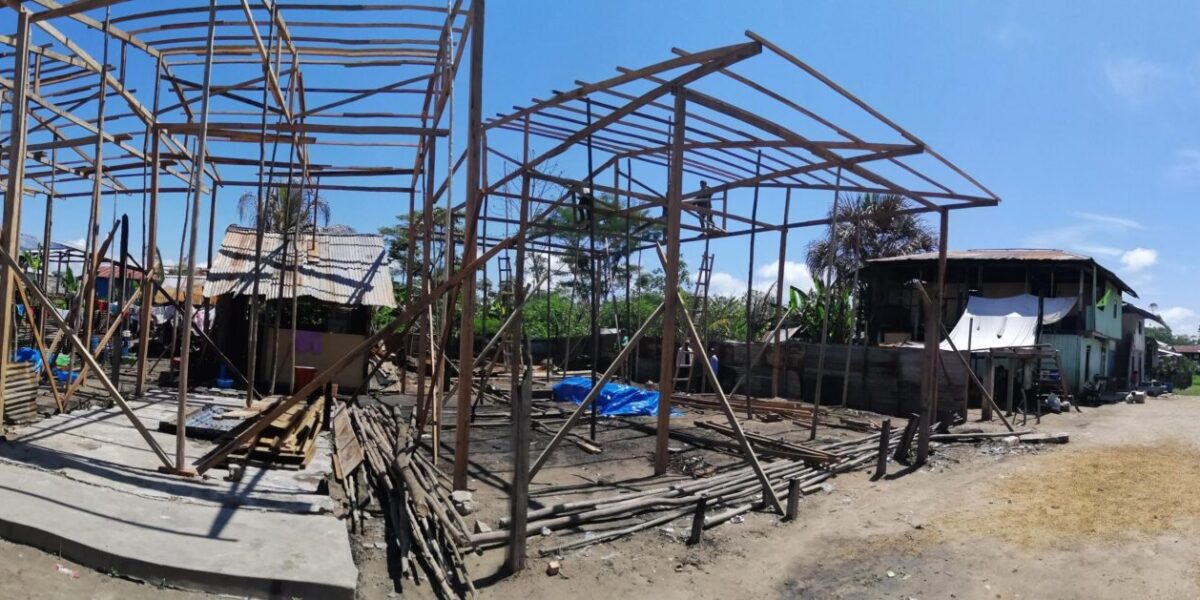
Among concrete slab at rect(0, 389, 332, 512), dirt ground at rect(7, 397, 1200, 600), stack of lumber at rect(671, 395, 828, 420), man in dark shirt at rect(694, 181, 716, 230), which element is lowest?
dirt ground at rect(7, 397, 1200, 600)

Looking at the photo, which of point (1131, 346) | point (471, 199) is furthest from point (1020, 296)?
point (471, 199)

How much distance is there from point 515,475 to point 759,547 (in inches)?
89.5

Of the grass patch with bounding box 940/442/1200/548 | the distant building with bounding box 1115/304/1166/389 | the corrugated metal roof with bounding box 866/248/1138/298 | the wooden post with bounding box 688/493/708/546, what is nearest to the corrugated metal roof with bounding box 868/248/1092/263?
the corrugated metal roof with bounding box 866/248/1138/298

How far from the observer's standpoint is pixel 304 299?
595 inches

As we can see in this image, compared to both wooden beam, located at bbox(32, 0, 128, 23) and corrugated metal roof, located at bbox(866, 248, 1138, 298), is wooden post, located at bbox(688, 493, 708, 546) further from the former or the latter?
corrugated metal roof, located at bbox(866, 248, 1138, 298)

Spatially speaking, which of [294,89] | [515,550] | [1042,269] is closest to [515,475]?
[515,550]

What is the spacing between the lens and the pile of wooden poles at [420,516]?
16.9 feet

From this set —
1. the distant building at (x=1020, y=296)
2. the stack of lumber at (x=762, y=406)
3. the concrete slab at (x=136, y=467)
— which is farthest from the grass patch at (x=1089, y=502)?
the distant building at (x=1020, y=296)

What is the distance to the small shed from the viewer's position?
14.2 metres

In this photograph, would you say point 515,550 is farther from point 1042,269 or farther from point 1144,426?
point 1042,269

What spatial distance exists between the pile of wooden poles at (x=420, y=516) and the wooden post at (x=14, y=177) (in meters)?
3.35

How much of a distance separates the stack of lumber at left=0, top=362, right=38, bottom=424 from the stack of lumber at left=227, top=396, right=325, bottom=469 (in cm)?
237

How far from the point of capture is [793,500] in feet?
23.0

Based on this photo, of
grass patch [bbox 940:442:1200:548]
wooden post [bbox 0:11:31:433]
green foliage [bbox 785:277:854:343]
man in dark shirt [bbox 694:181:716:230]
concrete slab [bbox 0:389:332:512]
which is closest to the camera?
concrete slab [bbox 0:389:332:512]
